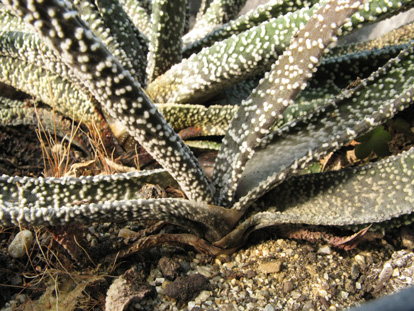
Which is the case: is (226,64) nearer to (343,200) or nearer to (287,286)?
(343,200)

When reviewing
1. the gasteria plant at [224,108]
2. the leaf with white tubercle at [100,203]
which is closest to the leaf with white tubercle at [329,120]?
the gasteria plant at [224,108]

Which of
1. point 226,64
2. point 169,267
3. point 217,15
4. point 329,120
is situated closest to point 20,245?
point 169,267

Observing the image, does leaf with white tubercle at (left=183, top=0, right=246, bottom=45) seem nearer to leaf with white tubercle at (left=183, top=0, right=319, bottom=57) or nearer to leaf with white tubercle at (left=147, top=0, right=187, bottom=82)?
leaf with white tubercle at (left=183, top=0, right=319, bottom=57)

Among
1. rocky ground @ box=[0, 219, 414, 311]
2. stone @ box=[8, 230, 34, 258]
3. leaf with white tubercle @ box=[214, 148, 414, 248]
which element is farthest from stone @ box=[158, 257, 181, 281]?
stone @ box=[8, 230, 34, 258]

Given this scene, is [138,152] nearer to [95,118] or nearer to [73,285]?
[95,118]

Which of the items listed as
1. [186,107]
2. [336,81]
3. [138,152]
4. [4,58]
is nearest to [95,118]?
[138,152]

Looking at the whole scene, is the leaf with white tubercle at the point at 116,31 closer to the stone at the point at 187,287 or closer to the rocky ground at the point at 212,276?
the rocky ground at the point at 212,276
